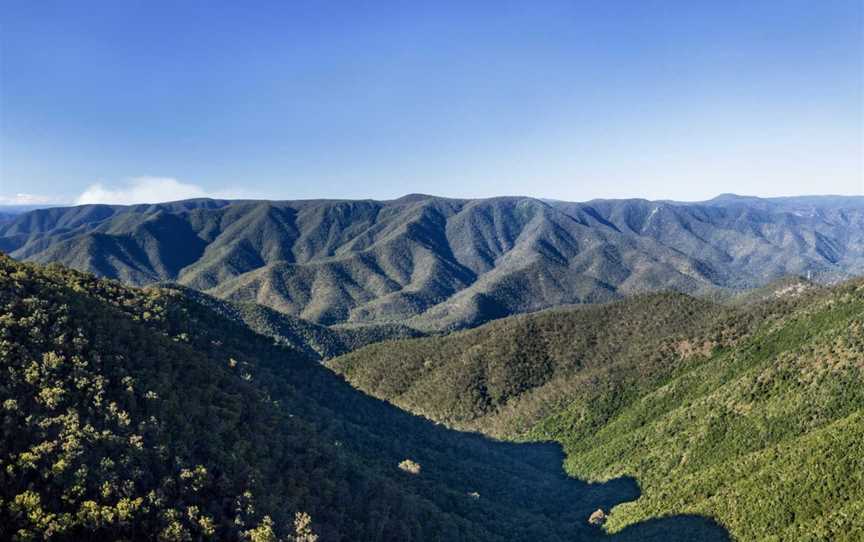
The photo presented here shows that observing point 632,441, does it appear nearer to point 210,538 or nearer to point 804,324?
point 804,324

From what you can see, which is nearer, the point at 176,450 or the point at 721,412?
the point at 176,450

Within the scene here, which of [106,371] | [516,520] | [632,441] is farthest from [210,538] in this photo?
[632,441]

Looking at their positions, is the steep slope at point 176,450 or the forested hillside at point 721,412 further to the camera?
the forested hillside at point 721,412

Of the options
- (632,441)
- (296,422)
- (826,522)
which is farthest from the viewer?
(632,441)

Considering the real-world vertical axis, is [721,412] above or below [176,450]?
below

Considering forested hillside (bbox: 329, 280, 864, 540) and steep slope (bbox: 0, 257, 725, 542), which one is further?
forested hillside (bbox: 329, 280, 864, 540)
